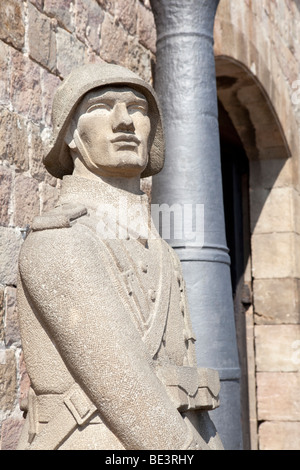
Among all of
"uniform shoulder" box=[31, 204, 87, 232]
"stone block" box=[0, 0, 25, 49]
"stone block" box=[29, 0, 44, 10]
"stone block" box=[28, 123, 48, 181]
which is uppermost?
"stone block" box=[29, 0, 44, 10]

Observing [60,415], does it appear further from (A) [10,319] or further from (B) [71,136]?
(A) [10,319]

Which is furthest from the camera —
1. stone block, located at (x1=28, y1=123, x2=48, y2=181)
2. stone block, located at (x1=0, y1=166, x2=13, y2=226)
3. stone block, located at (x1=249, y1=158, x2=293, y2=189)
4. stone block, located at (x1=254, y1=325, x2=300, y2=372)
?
stone block, located at (x1=249, y1=158, x2=293, y2=189)

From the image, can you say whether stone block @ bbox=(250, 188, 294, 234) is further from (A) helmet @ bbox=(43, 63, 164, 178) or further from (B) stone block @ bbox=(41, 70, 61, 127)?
(A) helmet @ bbox=(43, 63, 164, 178)

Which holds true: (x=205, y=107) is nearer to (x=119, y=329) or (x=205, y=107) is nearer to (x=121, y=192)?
(x=121, y=192)

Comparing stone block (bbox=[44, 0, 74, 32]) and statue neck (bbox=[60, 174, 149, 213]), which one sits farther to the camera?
stone block (bbox=[44, 0, 74, 32])

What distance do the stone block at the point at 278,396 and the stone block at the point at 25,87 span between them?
3487 millimetres

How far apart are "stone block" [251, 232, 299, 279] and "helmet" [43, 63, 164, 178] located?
3.87 m

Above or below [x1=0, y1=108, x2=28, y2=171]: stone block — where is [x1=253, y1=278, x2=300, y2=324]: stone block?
below

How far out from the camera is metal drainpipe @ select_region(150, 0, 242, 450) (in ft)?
10.5

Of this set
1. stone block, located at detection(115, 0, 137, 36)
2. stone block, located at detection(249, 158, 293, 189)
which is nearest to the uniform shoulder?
stone block, located at detection(115, 0, 137, 36)

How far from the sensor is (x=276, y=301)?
6.07 meters

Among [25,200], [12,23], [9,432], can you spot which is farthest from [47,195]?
[9,432]

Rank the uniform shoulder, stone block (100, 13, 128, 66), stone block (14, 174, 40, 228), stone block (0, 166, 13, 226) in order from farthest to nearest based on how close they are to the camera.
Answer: stone block (100, 13, 128, 66), stone block (14, 174, 40, 228), stone block (0, 166, 13, 226), the uniform shoulder
